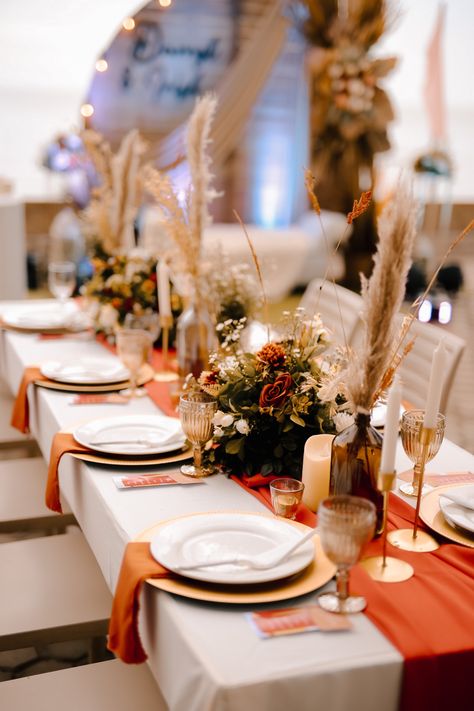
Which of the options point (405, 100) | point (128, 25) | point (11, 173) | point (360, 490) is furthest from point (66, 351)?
point (405, 100)

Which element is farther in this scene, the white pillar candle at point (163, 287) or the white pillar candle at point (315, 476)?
the white pillar candle at point (163, 287)

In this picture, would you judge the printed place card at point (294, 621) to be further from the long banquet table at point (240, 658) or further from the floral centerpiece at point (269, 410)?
the floral centerpiece at point (269, 410)

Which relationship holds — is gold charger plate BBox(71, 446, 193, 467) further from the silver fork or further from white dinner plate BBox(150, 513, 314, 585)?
the silver fork

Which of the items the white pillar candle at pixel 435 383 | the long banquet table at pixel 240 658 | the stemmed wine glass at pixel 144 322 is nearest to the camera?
the long banquet table at pixel 240 658

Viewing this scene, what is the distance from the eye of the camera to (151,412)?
2.09 meters

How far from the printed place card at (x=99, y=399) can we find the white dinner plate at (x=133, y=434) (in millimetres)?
230

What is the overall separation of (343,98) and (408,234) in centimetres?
552

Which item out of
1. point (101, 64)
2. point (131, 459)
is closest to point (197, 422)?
point (131, 459)

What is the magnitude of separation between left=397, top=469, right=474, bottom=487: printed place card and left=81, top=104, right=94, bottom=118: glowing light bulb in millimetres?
4488

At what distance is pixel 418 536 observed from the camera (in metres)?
1.41

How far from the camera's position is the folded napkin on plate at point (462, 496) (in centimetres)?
145

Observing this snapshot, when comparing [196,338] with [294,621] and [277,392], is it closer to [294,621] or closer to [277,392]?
[277,392]

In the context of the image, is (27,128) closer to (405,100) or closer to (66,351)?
(405,100)

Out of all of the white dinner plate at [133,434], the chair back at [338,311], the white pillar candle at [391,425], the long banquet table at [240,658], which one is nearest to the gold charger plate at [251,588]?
the long banquet table at [240,658]
